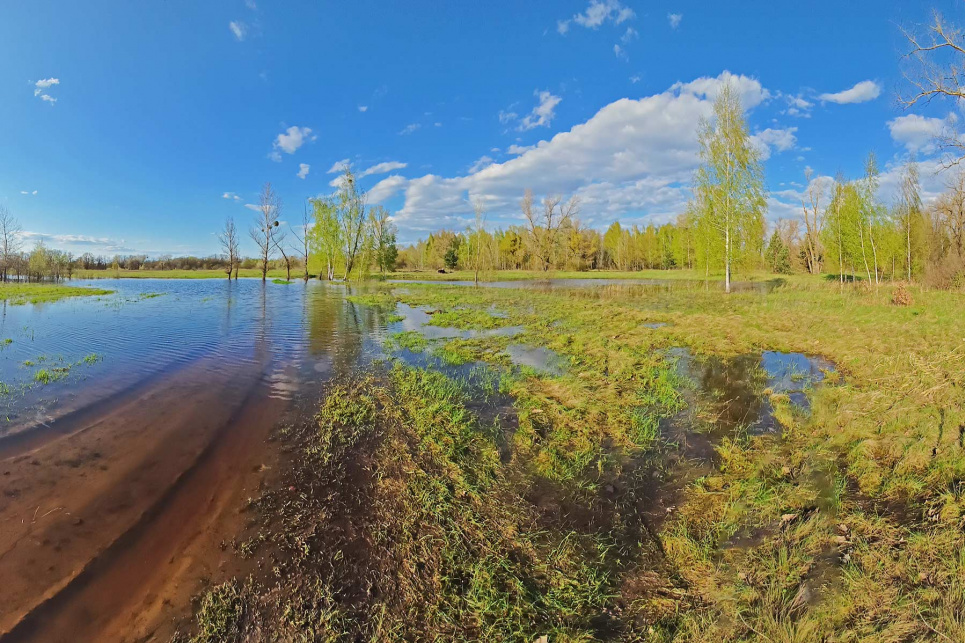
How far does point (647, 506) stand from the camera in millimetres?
4117

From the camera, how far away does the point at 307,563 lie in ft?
11.0

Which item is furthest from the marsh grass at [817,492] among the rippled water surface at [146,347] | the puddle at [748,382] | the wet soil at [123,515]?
the rippled water surface at [146,347]

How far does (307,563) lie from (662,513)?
3.56 metres

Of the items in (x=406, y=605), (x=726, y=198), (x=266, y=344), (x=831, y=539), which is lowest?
(x=406, y=605)

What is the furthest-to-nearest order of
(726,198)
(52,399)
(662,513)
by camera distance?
(726,198)
(52,399)
(662,513)

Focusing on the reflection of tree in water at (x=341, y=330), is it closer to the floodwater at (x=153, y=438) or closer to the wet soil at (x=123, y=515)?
the floodwater at (x=153, y=438)

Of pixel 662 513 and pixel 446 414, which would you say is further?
pixel 446 414

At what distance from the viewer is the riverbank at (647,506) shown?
9.04 ft

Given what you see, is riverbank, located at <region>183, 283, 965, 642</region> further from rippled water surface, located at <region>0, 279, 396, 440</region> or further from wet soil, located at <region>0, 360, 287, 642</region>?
rippled water surface, located at <region>0, 279, 396, 440</region>

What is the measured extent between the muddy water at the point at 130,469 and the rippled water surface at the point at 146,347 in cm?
7

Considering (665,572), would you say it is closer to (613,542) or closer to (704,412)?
(613,542)

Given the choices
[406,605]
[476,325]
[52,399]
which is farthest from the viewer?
[476,325]

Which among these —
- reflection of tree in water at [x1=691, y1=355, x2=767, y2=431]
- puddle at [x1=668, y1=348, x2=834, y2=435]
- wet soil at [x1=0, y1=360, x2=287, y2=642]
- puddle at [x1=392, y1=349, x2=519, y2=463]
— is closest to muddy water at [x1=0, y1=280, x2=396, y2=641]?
wet soil at [x1=0, y1=360, x2=287, y2=642]

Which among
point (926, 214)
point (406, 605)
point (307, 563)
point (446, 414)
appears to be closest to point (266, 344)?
point (446, 414)
